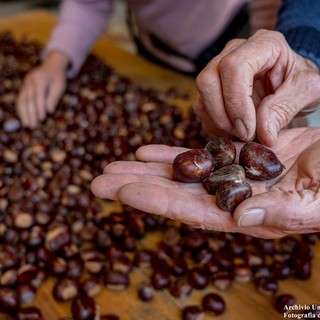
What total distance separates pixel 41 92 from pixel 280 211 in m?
1.10

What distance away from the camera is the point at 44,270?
3.43 ft

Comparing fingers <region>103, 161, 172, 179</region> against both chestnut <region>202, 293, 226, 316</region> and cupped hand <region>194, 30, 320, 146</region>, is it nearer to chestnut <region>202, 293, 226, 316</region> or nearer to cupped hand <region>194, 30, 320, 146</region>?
cupped hand <region>194, 30, 320, 146</region>

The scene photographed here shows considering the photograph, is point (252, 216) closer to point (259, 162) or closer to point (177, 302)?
point (259, 162)

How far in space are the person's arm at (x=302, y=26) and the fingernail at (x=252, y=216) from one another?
1.53 feet

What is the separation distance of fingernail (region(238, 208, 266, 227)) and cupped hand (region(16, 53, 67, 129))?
0.99 m

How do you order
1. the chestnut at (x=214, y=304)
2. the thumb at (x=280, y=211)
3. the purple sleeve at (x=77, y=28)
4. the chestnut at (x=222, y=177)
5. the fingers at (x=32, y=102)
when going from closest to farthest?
the thumb at (x=280, y=211) < the chestnut at (x=222, y=177) < the chestnut at (x=214, y=304) < the fingers at (x=32, y=102) < the purple sleeve at (x=77, y=28)

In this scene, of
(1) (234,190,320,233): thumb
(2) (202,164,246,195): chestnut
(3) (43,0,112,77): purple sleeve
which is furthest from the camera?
(3) (43,0,112,77): purple sleeve

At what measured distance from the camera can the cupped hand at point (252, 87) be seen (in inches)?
32.4

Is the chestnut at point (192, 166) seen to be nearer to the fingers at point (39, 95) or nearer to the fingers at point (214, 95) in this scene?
the fingers at point (214, 95)

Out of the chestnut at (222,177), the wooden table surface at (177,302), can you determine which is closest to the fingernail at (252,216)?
the chestnut at (222,177)

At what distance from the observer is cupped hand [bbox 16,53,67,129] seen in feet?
5.03

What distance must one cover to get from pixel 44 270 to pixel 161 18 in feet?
Answer: 3.36

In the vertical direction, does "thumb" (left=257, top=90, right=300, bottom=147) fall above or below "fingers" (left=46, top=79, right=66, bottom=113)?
above

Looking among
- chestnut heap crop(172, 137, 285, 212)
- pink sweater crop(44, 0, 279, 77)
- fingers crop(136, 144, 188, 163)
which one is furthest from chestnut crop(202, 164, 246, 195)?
pink sweater crop(44, 0, 279, 77)
